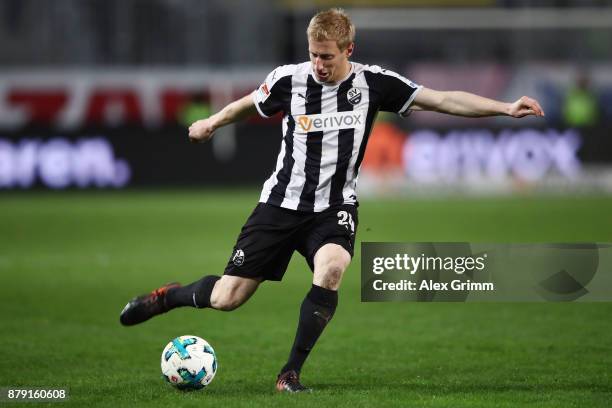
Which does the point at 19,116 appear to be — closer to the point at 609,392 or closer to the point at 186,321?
the point at 186,321

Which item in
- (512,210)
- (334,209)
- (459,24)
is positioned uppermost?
(459,24)

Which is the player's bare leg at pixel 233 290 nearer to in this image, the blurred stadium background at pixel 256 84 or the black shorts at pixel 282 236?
the black shorts at pixel 282 236

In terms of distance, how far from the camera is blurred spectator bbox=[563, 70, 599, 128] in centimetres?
2222

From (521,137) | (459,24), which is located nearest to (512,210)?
(521,137)

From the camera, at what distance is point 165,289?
6.68 m

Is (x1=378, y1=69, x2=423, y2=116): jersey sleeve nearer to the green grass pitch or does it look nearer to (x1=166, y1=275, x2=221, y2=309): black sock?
the green grass pitch

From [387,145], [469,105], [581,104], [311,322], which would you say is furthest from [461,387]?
[581,104]

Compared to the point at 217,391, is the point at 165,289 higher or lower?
higher

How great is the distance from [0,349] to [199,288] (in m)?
1.71

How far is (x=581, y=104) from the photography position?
2241 centimetres

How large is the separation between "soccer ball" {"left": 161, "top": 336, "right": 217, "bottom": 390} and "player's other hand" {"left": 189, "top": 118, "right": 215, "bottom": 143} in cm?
114

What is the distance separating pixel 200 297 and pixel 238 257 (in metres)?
0.40

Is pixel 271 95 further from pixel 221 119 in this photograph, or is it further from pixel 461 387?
pixel 461 387

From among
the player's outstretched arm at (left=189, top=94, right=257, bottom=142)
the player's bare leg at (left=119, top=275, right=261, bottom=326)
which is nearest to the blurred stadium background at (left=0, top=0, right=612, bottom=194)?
the player's bare leg at (left=119, top=275, right=261, bottom=326)
